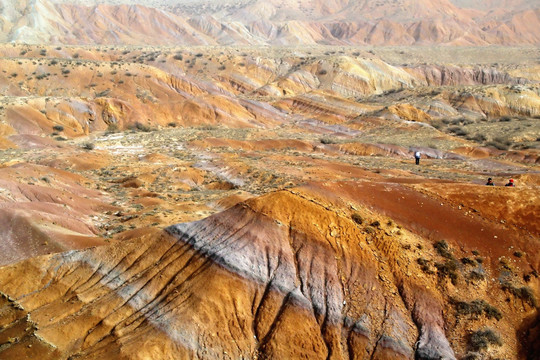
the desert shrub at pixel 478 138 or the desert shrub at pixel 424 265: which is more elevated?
the desert shrub at pixel 424 265

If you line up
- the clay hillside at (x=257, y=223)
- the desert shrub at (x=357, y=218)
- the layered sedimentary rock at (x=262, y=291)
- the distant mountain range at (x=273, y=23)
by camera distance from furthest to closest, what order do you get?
1. the distant mountain range at (x=273, y=23)
2. the desert shrub at (x=357, y=218)
3. the clay hillside at (x=257, y=223)
4. the layered sedimentary rock at (x=262, y=291)

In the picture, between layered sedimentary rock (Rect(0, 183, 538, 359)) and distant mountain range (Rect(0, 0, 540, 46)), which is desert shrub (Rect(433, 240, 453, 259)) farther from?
distant mountain range (Rect(0, 0, 540, 46))

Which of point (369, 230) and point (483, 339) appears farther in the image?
point (369, 230)

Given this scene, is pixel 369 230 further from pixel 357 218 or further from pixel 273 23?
pixel 273 23

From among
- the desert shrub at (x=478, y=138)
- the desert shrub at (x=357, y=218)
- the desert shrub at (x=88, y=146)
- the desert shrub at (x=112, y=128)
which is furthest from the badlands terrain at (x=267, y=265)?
the desert shrub at (x=478, y=138)

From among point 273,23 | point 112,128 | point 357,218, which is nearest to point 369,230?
point 357,218

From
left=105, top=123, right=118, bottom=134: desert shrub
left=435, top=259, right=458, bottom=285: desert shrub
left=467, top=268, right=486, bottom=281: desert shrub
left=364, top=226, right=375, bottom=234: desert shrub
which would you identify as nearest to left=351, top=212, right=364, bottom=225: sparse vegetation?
left=364, top=226, right=375, bottom=234: desert shrub

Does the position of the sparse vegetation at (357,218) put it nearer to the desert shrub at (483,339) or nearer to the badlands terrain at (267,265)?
the badlands terrain at (267,265)
